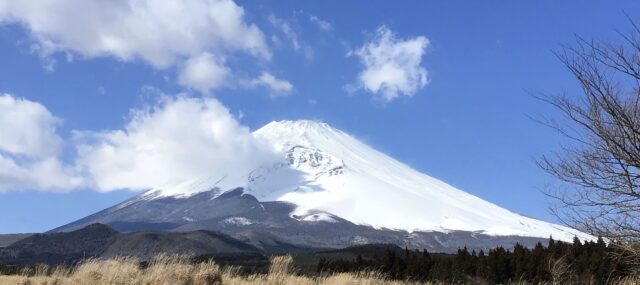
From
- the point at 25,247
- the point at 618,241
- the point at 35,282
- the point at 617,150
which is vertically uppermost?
the point at 25,247

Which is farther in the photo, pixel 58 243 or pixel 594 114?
pixel 58 243

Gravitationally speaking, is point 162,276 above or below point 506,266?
below

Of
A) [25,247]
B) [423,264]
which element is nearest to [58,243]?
[25,247]

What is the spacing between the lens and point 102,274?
10664 mm

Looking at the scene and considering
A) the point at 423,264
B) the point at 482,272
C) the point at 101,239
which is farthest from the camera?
the point at 101,239

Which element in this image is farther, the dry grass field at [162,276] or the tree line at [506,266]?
the tree line at [506,266]

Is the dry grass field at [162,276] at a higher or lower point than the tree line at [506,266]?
lower

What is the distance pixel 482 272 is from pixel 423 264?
13.1 ft

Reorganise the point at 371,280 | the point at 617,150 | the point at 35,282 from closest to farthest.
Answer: the point at 617,150 < the point at 35,282 < the point at 371,280

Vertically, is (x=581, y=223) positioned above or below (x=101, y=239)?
below

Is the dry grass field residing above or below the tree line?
below

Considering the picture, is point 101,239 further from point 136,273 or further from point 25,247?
point 136,273

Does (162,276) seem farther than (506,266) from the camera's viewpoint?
No

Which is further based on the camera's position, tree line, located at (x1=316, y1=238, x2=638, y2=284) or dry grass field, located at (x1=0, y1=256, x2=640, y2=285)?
tree line, located at (x1=316, y1=238, x2=638, y2=284)
